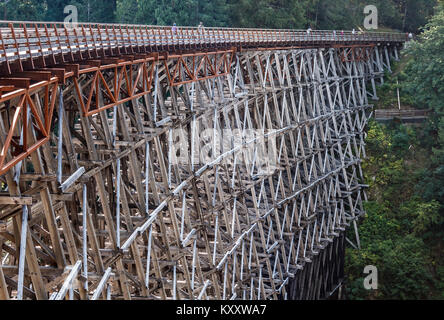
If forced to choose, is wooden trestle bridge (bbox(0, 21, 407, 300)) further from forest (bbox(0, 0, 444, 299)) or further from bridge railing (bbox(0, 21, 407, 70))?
forest (bbox(0, 0, 444, 299))

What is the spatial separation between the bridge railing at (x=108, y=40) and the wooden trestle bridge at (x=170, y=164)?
7 cm

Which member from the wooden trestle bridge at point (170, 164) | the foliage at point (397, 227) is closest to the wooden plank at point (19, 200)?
the wooden trestle bridge at point (170, 164)

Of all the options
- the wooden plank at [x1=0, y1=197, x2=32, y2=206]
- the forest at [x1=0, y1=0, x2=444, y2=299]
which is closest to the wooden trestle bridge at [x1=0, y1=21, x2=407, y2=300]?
the wooden plank at [x1=0, y1=197, x2=32, y2=206]

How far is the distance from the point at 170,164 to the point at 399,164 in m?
19.7

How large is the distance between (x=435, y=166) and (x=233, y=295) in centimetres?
1610

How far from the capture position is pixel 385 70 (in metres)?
40.2

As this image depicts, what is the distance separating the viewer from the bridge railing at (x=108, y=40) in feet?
38.1

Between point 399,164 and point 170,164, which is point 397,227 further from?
point 170,164

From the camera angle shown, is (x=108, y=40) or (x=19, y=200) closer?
(x=19, y=200)

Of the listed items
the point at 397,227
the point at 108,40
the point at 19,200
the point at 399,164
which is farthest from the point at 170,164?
the point at 399,164

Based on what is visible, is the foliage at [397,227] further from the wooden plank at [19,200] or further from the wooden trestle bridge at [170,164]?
the wooden plank at [19,200]

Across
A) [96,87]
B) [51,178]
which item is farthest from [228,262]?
[51,178]

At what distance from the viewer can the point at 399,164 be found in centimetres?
3316

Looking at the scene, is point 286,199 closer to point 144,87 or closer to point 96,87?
point 144,87
